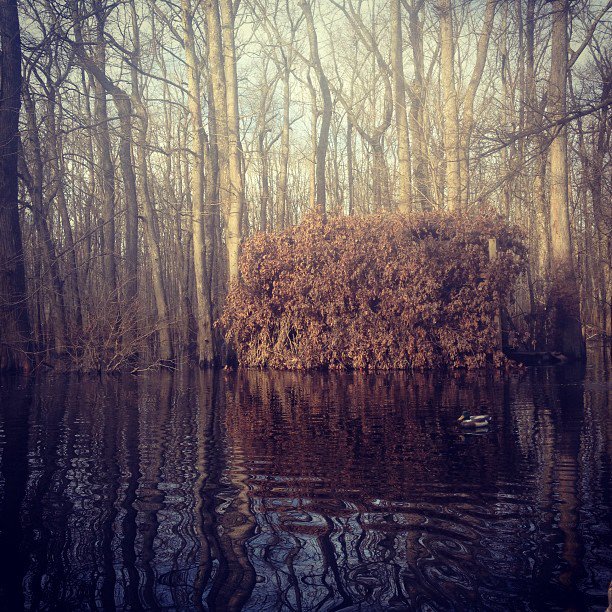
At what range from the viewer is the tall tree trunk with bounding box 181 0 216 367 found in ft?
63.1

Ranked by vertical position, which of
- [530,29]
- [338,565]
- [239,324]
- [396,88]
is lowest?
[338,565]

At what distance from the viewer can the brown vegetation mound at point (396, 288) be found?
50.4 feet

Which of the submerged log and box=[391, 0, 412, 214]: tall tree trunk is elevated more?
box=[391, 0, 412, 214]: tall tree trunk

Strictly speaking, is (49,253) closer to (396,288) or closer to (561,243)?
(396,288)

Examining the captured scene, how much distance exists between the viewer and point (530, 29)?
24.1 meters

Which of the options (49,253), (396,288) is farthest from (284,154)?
(396,288)

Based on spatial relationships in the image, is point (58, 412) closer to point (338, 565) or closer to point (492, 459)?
point (492, 459)

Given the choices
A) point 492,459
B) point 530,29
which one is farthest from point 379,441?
point 530,29

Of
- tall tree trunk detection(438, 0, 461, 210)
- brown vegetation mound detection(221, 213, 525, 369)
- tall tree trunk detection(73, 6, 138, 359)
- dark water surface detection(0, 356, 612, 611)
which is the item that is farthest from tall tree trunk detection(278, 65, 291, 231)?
dark water surface detection(0, 356, 612, 611)

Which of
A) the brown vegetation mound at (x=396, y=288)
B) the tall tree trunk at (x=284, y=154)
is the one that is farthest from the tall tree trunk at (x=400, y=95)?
the tall tree trunk at (x=284, y=154)

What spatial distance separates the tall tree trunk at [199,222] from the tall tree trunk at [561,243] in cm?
940

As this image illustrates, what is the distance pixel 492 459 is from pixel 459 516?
174 centimetres

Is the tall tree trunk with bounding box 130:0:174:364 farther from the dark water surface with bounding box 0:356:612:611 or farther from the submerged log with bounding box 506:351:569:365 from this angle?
the dark water surface with bounding box 0:356:612:611

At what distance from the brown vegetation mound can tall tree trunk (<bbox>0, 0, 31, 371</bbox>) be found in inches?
233
